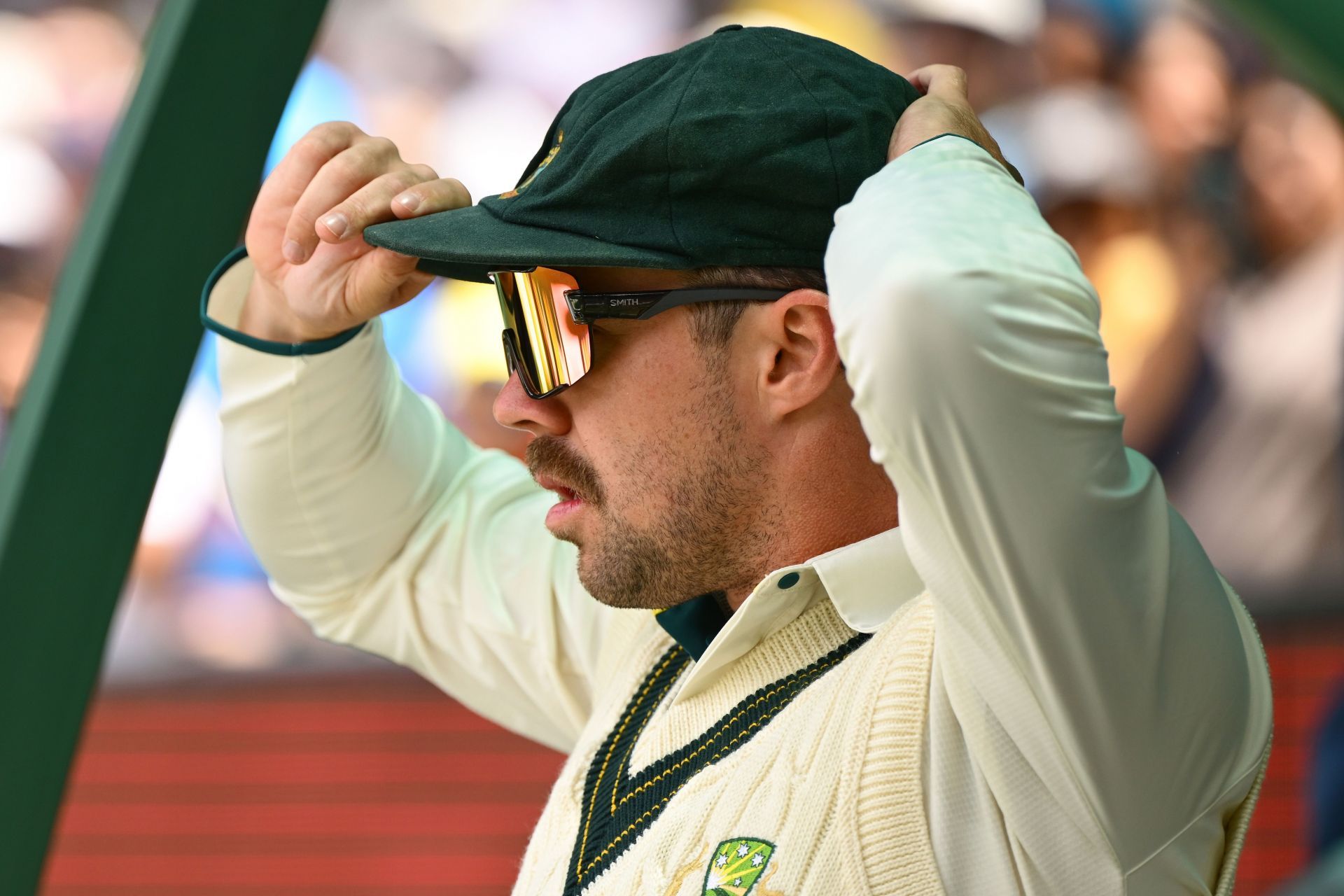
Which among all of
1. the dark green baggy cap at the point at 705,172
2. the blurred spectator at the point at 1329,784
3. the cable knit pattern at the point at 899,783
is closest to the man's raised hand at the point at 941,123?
the dark green baggy cap at the point at 705,172

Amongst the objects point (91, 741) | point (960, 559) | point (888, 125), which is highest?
point (888, 125)

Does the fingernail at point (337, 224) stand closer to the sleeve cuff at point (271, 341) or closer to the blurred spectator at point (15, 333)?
the sleeve cuff at point (271, 341)

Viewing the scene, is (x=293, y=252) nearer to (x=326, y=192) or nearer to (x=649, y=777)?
(x=326, y=192)

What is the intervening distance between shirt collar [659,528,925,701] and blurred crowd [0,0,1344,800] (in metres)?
3.19

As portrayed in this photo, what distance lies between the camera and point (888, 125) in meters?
1.42

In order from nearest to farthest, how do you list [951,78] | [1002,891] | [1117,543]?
[1117,543] < [1002,891] < [951,78]

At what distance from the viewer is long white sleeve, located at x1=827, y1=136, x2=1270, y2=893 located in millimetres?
908

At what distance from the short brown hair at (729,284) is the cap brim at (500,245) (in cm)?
6

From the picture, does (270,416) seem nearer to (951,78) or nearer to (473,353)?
(951,78)

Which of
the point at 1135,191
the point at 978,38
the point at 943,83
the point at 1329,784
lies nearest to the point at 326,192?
the point at 943,83

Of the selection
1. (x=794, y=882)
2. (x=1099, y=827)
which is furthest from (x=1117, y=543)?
(x=794, y=882)

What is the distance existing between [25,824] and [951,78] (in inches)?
50.9

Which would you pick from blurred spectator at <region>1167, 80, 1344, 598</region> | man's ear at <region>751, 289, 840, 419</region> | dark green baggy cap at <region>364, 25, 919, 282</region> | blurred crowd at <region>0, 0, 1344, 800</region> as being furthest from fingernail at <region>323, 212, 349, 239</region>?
blurred spectator at <region>1167, 80, 1344, 598</region>

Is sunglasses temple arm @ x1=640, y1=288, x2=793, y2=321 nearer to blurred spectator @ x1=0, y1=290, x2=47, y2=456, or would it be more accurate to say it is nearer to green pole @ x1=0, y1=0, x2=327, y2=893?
green pole @ x1=0, y1=0, x2=327, y2=893
